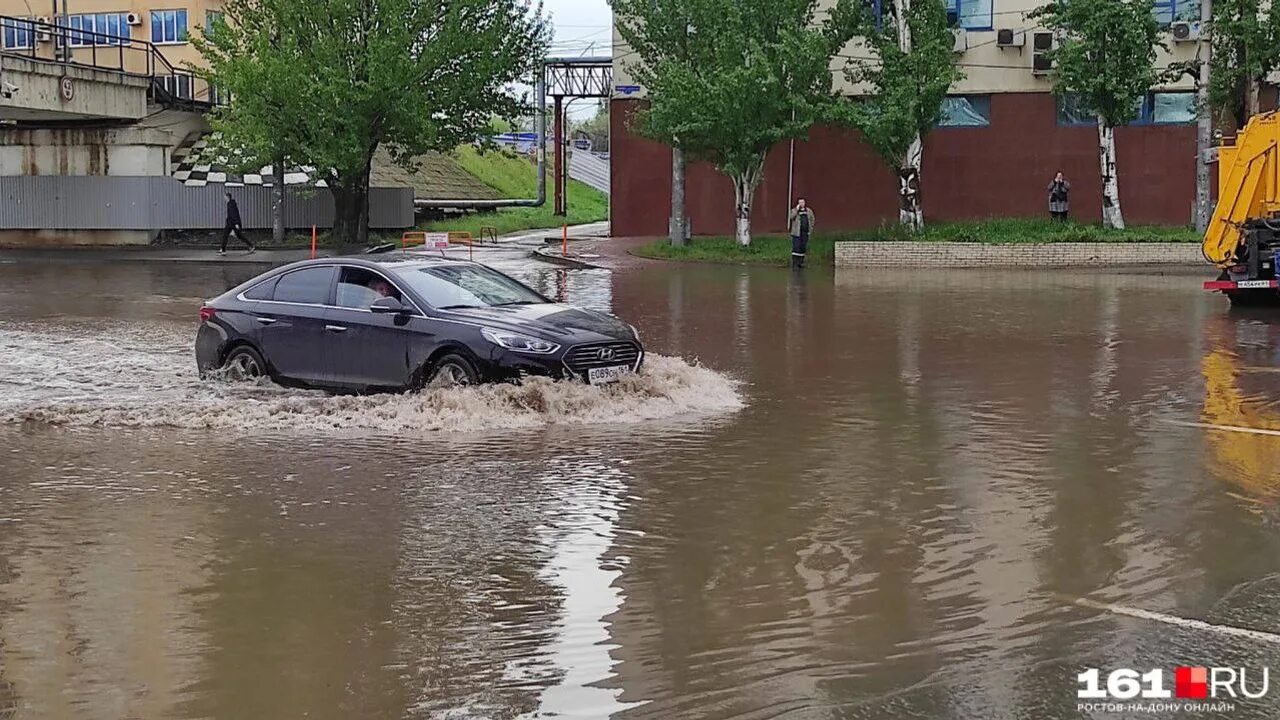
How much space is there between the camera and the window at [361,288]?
40.3 ft

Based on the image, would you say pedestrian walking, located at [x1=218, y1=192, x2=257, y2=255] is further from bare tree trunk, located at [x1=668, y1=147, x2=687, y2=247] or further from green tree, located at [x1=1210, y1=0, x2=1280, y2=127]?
green tree, located at [x1=1210, y1=0, x2=1280, y2=127]

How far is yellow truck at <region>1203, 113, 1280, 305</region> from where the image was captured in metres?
21.2

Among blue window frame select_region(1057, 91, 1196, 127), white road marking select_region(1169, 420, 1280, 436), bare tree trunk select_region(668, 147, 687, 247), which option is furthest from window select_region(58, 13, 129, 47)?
white road marking select_region(1169, 420, 1280, 436)

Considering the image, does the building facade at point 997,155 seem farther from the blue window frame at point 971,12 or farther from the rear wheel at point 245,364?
the rear wheel at point 245,364

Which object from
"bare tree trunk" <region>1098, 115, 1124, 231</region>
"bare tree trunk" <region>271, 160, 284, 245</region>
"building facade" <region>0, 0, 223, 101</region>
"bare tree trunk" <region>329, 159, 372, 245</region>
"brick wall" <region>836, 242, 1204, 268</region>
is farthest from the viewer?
"building facade" <region>0, 0, 223, 101</region>

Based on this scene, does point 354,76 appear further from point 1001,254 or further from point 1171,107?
point 1171,107

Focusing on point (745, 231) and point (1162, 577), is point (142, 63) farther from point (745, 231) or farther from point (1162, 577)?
point (1162, 577)

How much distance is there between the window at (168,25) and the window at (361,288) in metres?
41.2

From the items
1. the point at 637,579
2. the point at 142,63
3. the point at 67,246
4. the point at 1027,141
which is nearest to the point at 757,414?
the point at 637,579

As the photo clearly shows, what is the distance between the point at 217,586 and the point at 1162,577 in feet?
14.4

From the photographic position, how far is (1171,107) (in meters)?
39.1

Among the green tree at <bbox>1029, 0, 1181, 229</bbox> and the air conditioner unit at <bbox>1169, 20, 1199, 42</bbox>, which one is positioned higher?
the air conditioner unit at <bbox>1169, 20, 1199, 42</bbox>

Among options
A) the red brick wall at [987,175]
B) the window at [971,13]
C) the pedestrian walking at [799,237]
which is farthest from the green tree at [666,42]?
the window at [971,13]

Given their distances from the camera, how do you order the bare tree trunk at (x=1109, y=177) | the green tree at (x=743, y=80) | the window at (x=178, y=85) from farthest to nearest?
the window at (x=178, y=85), the bare tree trunk at (x=1109, y=177), the green tree at (x=743, y=80)
